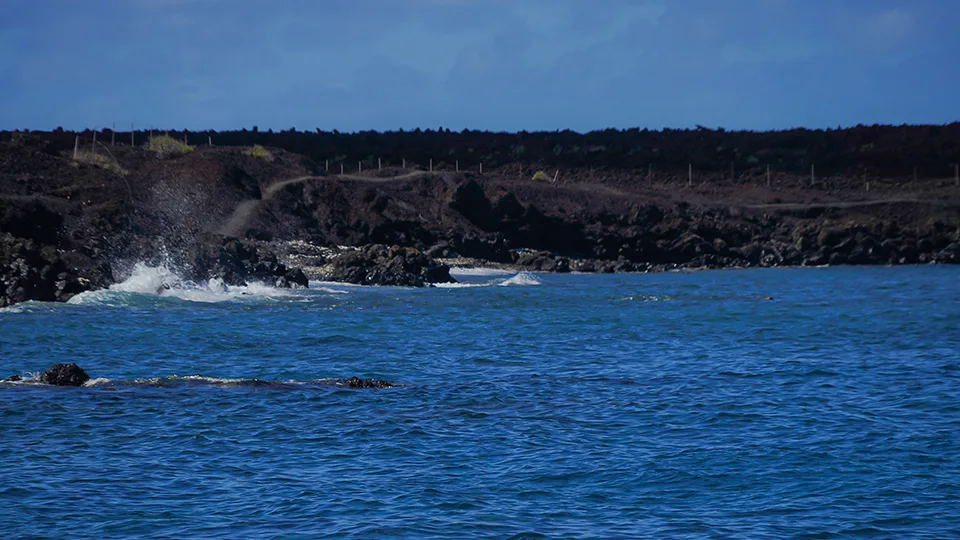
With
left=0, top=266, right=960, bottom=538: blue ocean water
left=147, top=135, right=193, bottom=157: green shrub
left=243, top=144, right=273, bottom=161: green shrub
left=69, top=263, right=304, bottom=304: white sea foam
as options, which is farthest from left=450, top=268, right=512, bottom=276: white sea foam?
left=0, top=266, right=960, bottom=538: blue ocean water

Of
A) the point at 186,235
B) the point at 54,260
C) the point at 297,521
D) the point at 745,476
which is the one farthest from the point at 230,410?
the point at 186,235

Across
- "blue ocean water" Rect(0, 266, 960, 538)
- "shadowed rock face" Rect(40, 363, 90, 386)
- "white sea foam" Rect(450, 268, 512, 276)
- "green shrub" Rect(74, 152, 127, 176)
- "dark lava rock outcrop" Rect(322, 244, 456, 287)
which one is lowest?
"blue ocean water" Rect(0, 266, 960, 538)

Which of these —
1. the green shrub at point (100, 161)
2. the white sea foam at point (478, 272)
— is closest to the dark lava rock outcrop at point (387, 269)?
the white sea foam at point (478, 272)

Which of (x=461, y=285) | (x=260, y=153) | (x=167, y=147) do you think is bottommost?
(x=461, y=285)

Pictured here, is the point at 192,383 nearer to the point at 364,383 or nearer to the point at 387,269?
the point at 364,383

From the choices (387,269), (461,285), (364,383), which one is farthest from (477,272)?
(364,383)

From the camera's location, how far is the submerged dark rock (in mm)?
19906

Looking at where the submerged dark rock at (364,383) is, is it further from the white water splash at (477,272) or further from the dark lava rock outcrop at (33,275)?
the white water splash at (477,272)

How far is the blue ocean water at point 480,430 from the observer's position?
11.8 metres

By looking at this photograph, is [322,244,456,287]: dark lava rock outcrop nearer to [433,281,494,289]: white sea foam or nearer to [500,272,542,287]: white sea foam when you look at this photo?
[433,281,494,289]: white sea foam

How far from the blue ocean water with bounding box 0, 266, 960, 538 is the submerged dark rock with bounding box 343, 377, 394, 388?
Result: 0.93 feet

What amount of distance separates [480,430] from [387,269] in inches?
1321

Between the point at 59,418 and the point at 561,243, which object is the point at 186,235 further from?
the point at 59,418

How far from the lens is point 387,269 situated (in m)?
49.6
